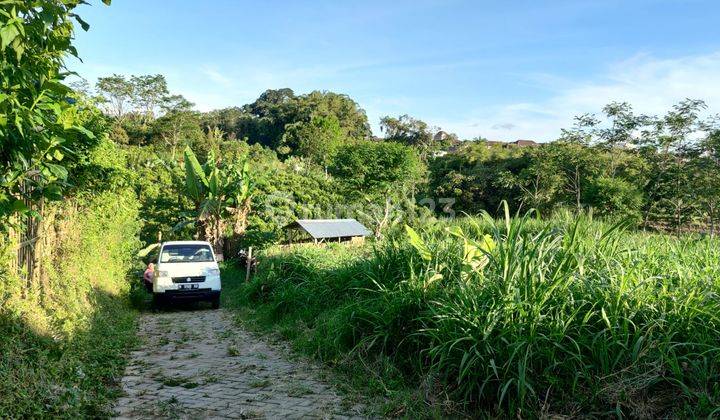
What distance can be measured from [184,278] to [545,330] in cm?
992

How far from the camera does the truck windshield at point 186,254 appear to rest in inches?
529

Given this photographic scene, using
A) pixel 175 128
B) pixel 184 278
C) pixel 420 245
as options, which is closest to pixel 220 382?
pixel 420 245

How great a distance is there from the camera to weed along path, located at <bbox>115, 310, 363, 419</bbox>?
511 centimetres

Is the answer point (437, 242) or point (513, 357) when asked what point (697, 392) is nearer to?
point (513, 357)

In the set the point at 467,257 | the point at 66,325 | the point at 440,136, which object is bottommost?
the point at 66,325

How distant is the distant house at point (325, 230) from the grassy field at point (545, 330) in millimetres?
14324

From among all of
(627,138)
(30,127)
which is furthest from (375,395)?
(627,138)

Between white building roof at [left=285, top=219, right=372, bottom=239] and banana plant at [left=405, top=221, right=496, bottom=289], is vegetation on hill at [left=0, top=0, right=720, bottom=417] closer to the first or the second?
banana plant at [left=405, top=221, right=496, bottom=289]

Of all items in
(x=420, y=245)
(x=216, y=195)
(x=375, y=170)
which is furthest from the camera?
(x=375, y=170)

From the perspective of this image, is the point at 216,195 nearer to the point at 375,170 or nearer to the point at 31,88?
the point at 375,170

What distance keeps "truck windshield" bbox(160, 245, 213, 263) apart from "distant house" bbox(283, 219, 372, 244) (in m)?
6.77

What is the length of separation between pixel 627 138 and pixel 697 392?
24.7 m

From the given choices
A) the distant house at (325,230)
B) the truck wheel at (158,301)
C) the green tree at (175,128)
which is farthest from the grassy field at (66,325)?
the green tree at (175,128)

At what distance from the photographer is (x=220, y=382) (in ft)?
20.3
